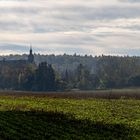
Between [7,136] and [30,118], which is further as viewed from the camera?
[30,118]

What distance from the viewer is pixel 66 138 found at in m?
31.2

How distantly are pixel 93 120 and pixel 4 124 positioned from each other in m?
11.0

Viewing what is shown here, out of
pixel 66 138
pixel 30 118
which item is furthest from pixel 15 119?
pixel 66 138

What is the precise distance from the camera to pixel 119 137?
3356 centimetres

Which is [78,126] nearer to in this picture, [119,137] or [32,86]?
[119,137]

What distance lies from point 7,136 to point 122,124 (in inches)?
594

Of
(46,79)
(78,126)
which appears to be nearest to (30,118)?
(78,126)

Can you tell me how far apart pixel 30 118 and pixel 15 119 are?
6.87 ft

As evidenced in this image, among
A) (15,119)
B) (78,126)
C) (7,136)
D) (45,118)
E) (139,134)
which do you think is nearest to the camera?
(7,136)

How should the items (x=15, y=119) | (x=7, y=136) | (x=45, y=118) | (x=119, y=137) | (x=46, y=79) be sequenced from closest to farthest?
(x=7, y=136) → (x=119, y=137) → (x=15, y=119) → (x=45, y=118) → (x=46, y=79)

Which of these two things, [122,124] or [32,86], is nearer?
[122,124]

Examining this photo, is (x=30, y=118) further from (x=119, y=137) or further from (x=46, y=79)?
(x=46, y=79)

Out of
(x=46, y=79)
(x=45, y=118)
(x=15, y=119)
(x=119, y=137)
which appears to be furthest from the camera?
(x=46, y=79)

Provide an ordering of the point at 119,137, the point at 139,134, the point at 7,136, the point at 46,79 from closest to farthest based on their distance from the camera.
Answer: the point at 7,136 → the point at 119,137 → the point at 139,134 → the point at 46,79
